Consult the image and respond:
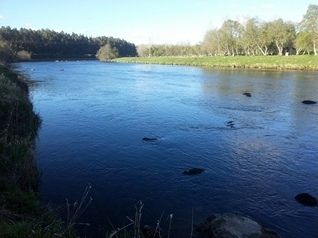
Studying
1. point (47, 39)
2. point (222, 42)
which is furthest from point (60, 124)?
point (47, 39)

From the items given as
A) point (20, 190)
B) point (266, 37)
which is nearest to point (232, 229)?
point (20, 190)

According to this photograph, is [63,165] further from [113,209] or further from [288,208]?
[288,208]

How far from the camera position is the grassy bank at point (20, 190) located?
6.45 meters

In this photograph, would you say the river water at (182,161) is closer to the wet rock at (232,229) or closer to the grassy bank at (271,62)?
the wet rock at (232,229)

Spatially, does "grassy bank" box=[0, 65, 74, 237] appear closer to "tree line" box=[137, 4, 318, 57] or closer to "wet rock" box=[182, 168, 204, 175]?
"wet rock" box=[182, 168, 204, 175]

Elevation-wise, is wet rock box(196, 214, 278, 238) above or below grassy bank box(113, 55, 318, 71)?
below

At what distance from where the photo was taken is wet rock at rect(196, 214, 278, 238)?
9.41 metres

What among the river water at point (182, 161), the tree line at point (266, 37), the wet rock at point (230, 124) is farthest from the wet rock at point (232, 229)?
the tree line at point (266, 37)

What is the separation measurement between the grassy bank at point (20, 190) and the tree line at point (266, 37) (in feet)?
272

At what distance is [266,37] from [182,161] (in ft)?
308

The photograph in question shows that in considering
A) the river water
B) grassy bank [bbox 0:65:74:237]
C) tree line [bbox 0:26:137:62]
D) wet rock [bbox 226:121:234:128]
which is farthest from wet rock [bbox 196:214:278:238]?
tree line [bbox 0:26:137:62]

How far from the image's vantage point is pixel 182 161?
16.7 metres

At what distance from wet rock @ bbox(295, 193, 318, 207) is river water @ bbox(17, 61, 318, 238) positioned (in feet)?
0.80

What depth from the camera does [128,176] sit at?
1470 centimetres
